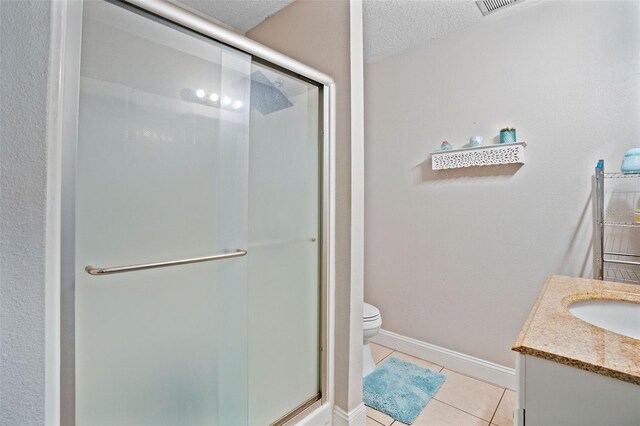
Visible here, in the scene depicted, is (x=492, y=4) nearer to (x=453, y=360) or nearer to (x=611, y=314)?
(x=611, y=314)

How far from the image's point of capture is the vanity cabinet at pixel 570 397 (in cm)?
64

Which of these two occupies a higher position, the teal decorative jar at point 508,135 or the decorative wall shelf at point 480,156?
the teal decorative jar at point 508,135

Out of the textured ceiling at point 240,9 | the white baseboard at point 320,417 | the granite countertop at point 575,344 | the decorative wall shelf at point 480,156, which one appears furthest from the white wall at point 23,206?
the decorative wall shelf at point 480,156

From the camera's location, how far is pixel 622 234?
5.13 feet

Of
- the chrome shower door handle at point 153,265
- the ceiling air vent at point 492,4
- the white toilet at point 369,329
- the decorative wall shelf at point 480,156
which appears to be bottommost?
the white toilet at point 369,329

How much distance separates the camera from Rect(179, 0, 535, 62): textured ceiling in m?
1.83

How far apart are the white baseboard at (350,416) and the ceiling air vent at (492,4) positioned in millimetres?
2283

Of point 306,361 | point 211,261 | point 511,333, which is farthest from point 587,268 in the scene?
point 211,261

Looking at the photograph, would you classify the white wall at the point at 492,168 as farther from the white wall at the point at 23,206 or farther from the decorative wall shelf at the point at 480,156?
the white wall at the point at 23,206

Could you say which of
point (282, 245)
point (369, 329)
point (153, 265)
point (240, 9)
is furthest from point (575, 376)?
point (240, 9)

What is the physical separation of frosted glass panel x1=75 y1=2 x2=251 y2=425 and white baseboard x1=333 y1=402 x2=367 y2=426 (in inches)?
19.6

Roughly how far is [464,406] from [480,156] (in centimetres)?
143

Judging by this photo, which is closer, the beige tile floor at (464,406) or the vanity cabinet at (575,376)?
the vanity cabinet at (575,376)

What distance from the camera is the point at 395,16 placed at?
1926mm
